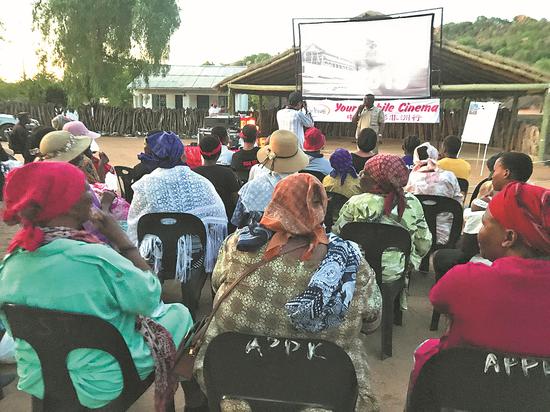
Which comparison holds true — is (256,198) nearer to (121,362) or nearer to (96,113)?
(121,362)

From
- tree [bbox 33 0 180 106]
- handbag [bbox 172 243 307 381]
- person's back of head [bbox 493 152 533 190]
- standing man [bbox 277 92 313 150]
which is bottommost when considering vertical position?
handbag [bbox 172 243 307 381]

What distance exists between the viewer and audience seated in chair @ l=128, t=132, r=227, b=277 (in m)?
3.40

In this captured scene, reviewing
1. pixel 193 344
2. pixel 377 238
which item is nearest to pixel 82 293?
pixel 193 344

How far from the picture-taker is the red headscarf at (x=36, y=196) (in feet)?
5.81

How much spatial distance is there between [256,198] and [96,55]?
78.2 feet

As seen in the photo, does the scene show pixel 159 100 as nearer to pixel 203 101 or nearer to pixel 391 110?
pixel 203 101

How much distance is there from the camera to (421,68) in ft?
43.2

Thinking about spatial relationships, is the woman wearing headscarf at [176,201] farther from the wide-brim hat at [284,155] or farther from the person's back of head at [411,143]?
the person's back of head at [411,143]

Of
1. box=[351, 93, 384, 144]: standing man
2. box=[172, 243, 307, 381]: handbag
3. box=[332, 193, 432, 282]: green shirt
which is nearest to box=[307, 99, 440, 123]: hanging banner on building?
box=[351, 93, 384, 144]: standing man

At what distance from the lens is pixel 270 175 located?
3998 mm

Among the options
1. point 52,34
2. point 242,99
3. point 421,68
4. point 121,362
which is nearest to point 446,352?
point 121,362

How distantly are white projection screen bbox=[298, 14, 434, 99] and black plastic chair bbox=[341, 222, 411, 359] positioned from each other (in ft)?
36.6

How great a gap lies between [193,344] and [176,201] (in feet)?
4.92

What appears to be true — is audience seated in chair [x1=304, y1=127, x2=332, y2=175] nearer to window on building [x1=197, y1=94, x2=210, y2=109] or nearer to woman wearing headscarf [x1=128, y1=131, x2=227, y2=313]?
woman wearing headscarf [x1=128, y1=131, x2=227, y2=313]
